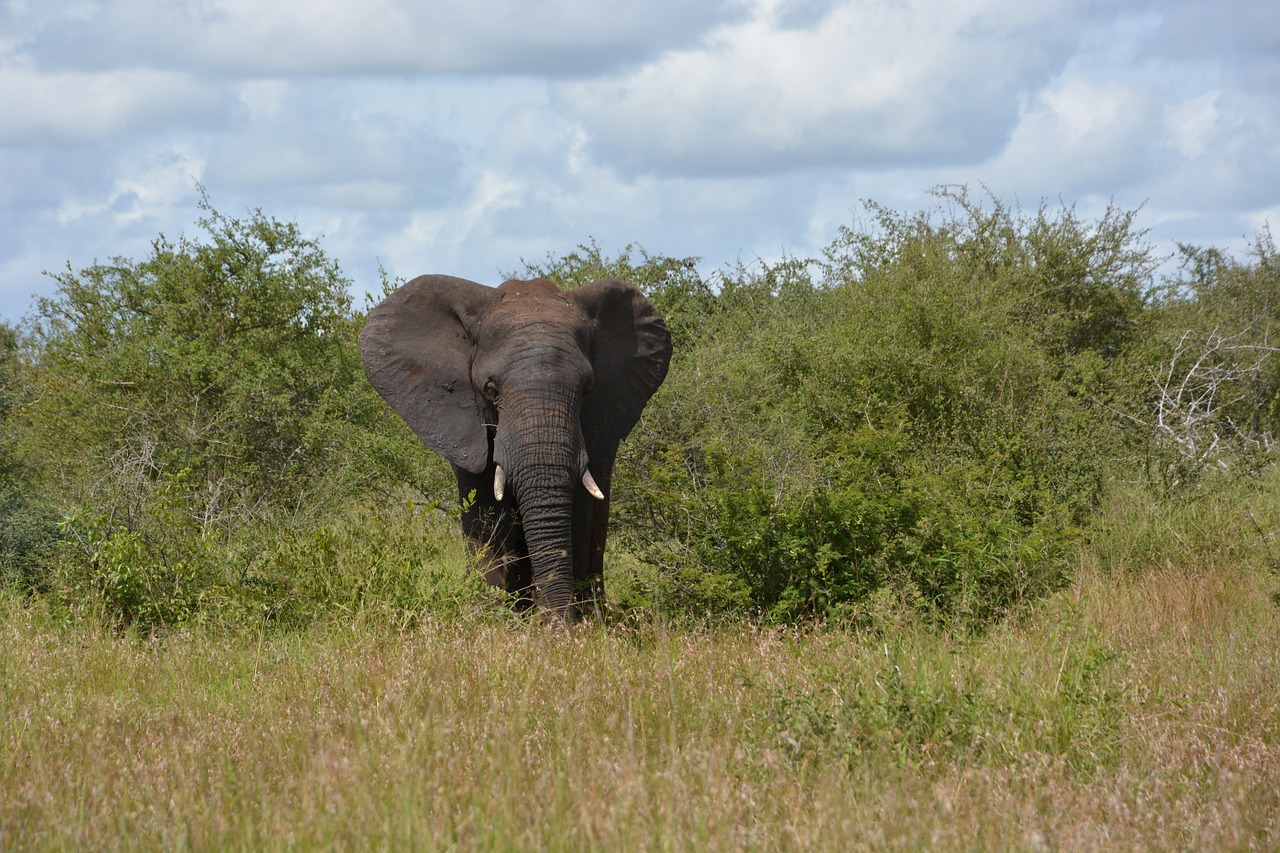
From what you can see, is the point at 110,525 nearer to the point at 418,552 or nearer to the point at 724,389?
the point at 418,552

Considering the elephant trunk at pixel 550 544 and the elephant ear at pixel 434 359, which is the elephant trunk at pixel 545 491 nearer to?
the elephant trunk at pixel 550 544

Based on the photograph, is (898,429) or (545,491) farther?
(898,429)

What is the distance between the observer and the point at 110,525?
9.98 metres

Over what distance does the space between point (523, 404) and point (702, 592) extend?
5.88ft

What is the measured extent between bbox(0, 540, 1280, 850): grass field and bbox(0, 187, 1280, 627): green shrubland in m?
1.00

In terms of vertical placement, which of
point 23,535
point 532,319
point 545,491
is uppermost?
point 532,319

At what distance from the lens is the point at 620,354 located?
10.5 meters

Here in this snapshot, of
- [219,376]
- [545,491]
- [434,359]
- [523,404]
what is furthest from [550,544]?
[219,376]

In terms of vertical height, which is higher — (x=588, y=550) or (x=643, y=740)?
(x=588, y=550)

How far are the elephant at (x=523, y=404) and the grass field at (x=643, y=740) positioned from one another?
1.12m

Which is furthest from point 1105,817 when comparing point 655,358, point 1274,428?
point 1274,428

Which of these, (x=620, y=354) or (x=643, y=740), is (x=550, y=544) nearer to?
(x=620, y=354)

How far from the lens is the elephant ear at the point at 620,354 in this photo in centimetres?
1030

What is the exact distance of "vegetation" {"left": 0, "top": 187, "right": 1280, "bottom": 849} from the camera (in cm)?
461
